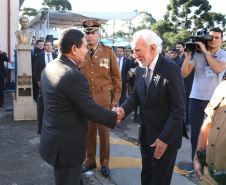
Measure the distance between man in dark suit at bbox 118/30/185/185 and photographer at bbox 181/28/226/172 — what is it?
133cm

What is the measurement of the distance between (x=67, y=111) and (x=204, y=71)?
7.76 ft

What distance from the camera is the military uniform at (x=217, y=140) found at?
1840 millimetres

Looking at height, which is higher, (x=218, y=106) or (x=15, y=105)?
(x=218, y=106)

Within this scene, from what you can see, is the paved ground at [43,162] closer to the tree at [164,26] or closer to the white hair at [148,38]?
the white hair at [148,38]

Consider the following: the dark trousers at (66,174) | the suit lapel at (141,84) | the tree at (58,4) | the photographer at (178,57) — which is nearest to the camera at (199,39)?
the suit lapel at (141,84)

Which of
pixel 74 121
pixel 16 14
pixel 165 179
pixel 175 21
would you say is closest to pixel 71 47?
pixel 74 121

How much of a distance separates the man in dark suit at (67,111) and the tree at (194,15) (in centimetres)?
3066

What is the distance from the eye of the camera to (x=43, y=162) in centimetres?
421

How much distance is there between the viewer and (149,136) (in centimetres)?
259

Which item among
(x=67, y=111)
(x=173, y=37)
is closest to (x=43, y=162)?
(x=67, y=111)

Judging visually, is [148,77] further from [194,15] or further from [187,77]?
[194,15]

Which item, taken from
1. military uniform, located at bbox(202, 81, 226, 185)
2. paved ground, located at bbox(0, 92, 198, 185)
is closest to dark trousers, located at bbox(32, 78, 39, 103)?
paved ground, located at bbox(0, 92, 198, 185)

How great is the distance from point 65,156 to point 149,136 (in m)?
0.84

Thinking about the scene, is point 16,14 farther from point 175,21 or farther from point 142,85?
point 175,21
